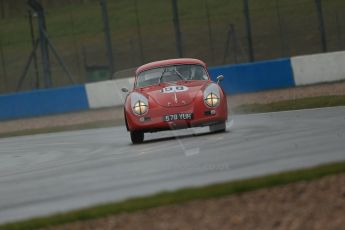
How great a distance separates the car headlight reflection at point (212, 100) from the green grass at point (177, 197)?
6064mm

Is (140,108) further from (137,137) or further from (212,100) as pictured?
(212,100)

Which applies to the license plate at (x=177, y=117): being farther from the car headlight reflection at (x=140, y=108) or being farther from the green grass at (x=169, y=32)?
the green grass at (x=169, y=32)

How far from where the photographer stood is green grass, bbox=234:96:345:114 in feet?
67.1

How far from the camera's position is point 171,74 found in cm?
1650

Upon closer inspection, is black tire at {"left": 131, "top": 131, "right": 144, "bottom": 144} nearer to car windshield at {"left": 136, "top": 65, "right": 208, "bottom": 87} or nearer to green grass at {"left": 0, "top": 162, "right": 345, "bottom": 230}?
car windshield at {"left": 136, "top": 65, "right": 208, "bottom": 87}

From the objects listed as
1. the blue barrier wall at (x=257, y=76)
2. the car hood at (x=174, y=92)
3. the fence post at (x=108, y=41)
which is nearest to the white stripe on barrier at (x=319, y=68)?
the blue barrier wall at (x=257, y=76)

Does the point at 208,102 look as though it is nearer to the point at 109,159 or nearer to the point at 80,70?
the point at 109,159

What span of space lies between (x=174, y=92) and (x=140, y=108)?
591 mm

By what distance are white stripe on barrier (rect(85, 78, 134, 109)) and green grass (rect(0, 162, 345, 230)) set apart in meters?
19.1

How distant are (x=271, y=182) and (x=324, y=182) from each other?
18.5 inches

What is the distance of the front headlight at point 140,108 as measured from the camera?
15.3m

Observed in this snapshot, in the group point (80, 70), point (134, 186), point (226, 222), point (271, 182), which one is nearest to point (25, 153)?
point (134, 186)

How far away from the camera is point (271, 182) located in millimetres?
8750

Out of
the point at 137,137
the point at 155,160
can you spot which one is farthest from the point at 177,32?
the point at 155,160
